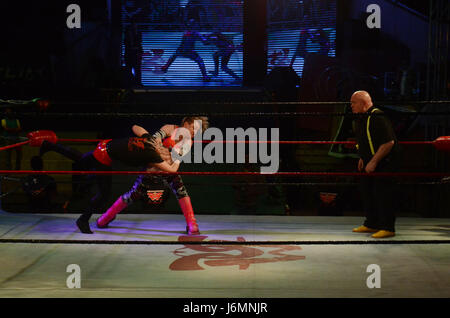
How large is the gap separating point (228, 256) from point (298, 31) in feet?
23.0

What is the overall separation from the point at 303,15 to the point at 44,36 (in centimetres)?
439

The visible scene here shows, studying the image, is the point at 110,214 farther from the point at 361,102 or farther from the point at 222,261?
the point at 361,102

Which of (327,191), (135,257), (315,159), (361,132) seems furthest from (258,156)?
(135,257)

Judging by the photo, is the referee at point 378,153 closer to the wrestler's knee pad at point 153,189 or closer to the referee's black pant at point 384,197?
the referee's black pant at point 384,197

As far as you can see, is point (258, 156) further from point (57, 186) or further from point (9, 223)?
point (9, 223)

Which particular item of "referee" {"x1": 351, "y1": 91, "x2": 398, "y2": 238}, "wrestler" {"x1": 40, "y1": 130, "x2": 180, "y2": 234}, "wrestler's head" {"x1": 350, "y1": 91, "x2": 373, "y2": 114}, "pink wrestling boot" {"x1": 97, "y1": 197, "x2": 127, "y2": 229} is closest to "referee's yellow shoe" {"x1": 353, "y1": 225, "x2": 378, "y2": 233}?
"referee" {"x1": 351, "y1": 91, "x2": 398, "y2": 238}

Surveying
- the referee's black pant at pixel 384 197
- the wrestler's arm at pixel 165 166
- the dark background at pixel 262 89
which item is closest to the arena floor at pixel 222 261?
the referee's black pant at pixel 384 197

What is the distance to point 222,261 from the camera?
305 centimetres

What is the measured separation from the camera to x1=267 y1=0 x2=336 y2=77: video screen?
9.24 metres

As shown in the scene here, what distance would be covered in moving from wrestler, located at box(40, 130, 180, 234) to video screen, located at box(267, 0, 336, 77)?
602 cm

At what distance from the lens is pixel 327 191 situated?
16.4 ft

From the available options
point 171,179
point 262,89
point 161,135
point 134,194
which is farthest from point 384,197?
point 262,89

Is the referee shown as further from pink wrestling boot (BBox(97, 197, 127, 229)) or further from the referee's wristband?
pink wrestling boot (BBox(97, 197, 127, 229))

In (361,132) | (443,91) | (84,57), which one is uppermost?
(84,57)
